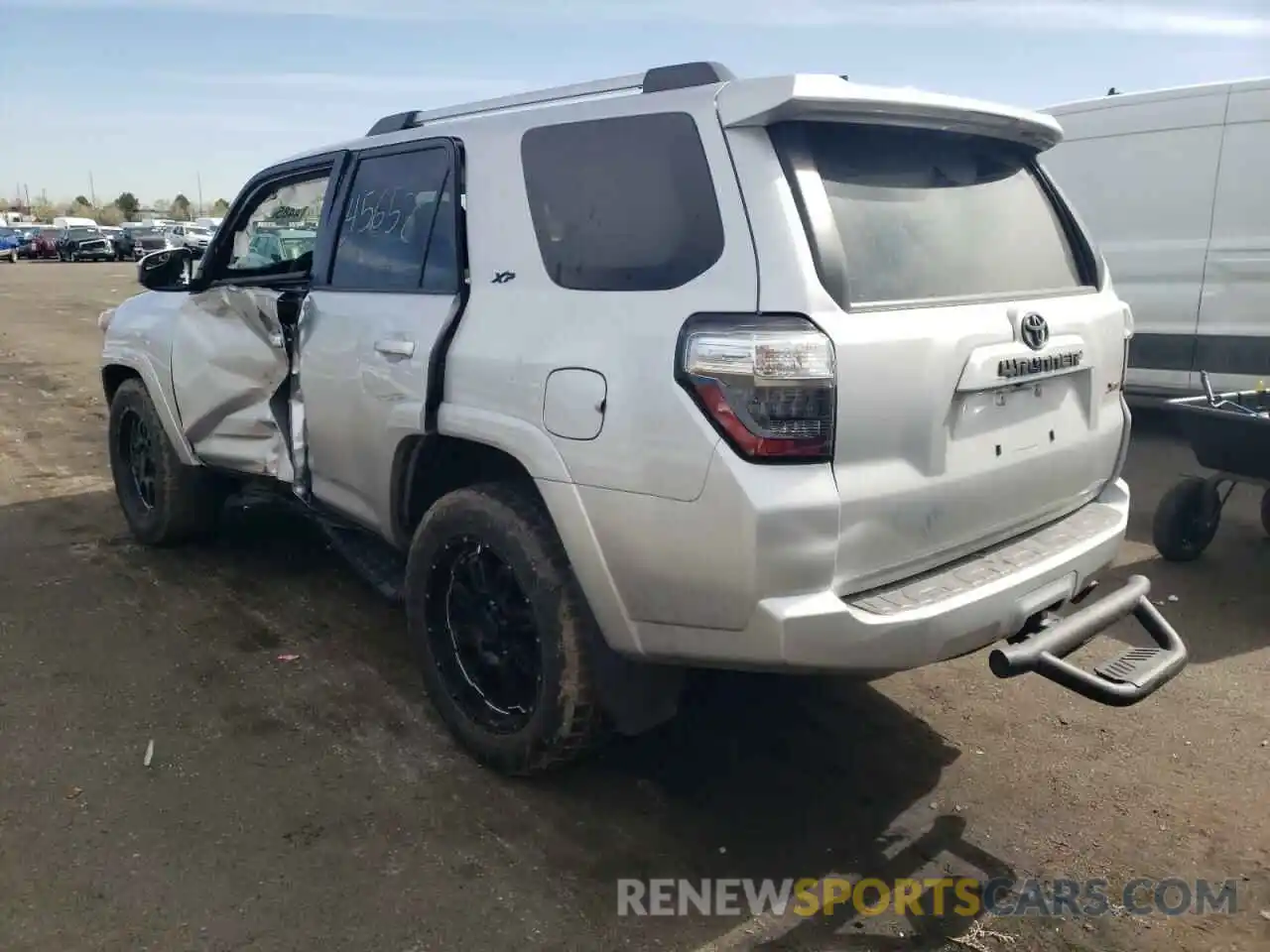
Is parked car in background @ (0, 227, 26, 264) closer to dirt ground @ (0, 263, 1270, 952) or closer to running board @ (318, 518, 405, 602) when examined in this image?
dirt ground @ (0, 263, 1270, 952)

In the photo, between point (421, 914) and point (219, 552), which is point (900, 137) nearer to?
point (421, 914)

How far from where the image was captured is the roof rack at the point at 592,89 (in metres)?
2.81

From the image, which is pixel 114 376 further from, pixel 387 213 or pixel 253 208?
pixel 387 213

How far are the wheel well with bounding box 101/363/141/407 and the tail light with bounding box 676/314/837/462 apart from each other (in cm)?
402

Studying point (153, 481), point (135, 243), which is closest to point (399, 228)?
point (153, 481)

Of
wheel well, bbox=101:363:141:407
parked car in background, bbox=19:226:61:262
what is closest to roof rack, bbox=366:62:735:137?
wheel well, bbox=101:363:141:407

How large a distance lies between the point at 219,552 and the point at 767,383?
391cm

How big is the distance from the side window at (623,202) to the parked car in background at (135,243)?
42203 millimetres

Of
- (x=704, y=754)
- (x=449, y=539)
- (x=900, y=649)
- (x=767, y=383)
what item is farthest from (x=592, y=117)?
(x=704, y=754)

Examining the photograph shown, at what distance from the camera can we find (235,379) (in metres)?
4.56

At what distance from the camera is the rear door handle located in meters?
3.47

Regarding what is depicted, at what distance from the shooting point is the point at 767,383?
2484 mm

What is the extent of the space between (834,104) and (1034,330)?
88 cm

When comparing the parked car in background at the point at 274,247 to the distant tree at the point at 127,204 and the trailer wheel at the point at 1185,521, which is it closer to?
the trailer wheel at the point at 1185,521
